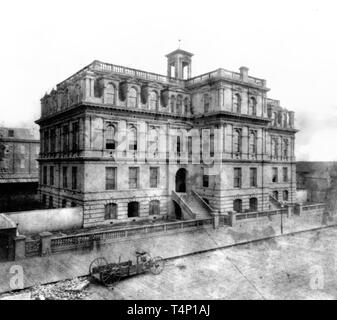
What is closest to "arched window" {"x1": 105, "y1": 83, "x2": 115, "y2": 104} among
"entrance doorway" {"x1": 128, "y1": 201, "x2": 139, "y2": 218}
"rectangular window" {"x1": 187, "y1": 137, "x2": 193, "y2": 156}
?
"rectangular window" {"x1": 187, "y1": 137, "x2": 193, "y2": 156}

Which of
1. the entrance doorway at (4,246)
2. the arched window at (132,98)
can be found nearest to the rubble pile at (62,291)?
the entrance doorway at (4,246)

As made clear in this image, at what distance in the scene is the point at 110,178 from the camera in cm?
3009

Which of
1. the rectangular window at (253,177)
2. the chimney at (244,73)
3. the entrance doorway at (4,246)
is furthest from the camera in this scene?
the rectangular window at (253,177)

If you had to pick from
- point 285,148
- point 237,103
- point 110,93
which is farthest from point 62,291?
point 285,148

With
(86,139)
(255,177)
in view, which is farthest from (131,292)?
(255,177)

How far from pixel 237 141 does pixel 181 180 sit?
25.6ft

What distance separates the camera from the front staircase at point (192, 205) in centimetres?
3045

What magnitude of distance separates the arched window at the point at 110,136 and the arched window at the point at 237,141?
13.1 metres

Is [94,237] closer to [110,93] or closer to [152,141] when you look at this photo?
[152,141]

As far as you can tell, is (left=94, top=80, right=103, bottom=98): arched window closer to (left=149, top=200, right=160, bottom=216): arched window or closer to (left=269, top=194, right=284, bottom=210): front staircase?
(left=149, top=200, right=160, bottom=216): arched window

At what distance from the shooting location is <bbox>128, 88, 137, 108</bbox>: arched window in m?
30.9

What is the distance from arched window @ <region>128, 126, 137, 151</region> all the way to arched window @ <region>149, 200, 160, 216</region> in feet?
19.8

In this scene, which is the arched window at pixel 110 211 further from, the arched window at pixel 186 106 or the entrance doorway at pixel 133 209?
the arched window at pixel 186 106
